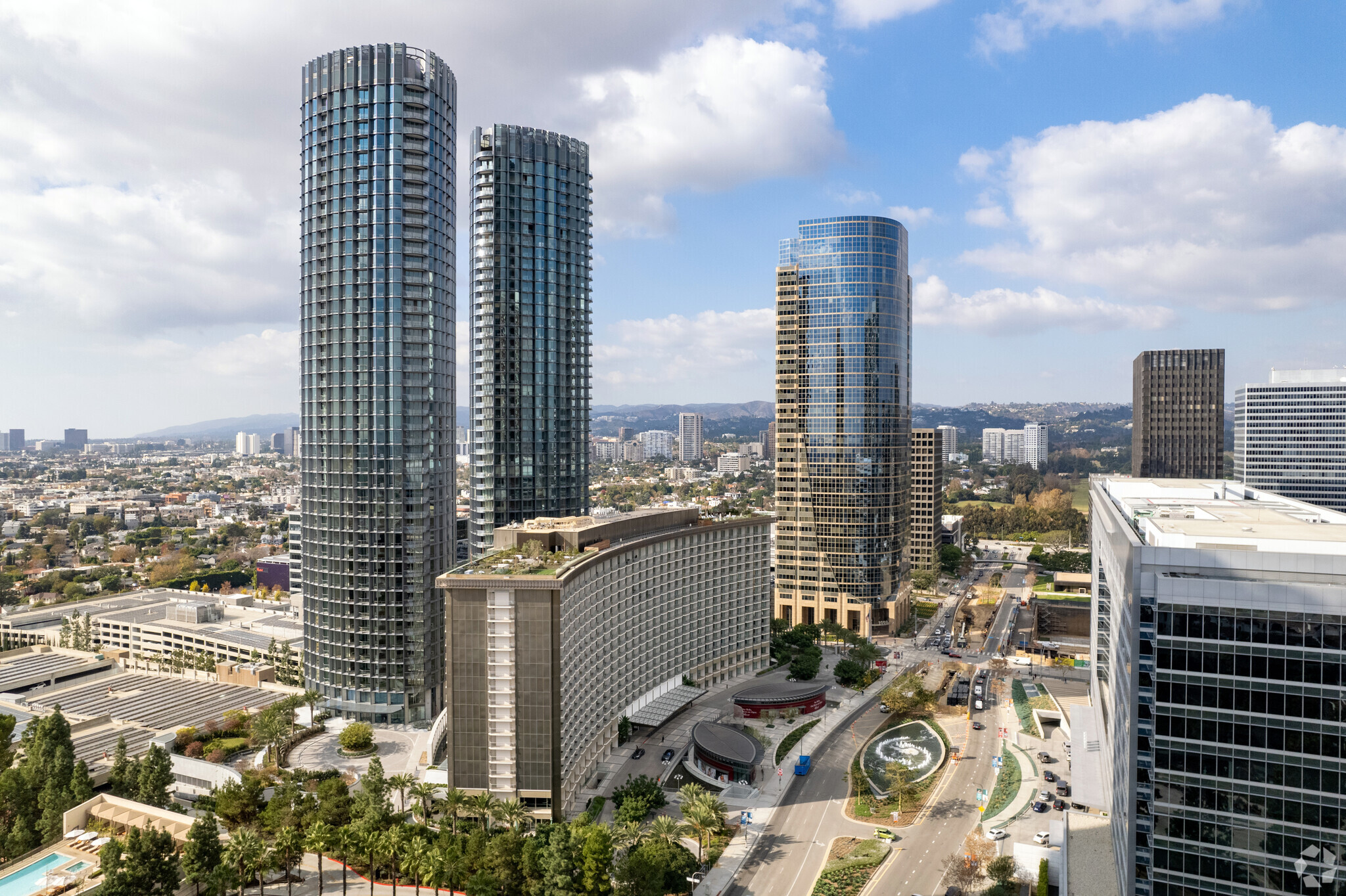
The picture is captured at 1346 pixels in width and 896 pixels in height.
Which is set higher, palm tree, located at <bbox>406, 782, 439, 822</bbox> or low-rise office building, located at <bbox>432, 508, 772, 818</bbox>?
low-rise office building, located at <bbox>432, 508, 772, 818</bbox>

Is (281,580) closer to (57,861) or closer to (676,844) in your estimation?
(57,861)

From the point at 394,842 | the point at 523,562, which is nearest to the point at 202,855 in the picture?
the point at 394,842

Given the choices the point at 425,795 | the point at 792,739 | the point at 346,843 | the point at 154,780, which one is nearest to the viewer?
the point at 346,843

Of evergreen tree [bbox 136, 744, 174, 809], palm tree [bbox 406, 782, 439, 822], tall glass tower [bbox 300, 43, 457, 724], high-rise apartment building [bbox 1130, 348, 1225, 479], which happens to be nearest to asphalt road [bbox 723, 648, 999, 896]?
palm tree [bbox 406, 782, 439, 822]

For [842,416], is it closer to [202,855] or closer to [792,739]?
[792,739]

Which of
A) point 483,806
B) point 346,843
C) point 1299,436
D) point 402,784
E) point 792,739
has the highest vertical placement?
point 1299,436

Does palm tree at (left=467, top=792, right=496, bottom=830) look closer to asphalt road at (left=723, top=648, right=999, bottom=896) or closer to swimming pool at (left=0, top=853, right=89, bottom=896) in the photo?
asphalt road at (left=723, top=648, right=999, bottom=896)

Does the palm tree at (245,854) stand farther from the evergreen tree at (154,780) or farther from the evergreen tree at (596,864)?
the evergreen tree at (596,864)
